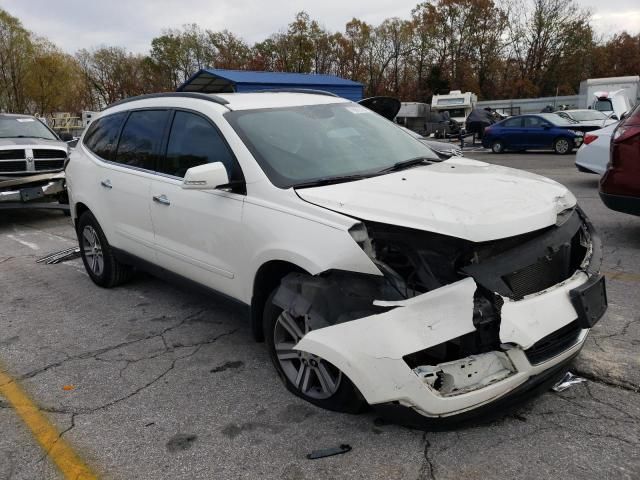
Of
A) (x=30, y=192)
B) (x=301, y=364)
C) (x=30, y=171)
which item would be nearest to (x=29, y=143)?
(x=30, y=171)

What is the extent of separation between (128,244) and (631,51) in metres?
61.2

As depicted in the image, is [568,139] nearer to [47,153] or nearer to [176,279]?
[47,153]

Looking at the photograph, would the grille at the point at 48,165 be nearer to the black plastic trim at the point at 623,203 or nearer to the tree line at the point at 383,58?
the black plastic trim at the point at 623,203

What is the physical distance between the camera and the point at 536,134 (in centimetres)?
1908

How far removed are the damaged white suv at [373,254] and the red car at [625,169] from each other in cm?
256

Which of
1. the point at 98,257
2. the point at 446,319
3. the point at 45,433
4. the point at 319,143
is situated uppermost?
the point at 319,143

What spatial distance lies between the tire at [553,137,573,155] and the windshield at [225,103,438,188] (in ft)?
53.2

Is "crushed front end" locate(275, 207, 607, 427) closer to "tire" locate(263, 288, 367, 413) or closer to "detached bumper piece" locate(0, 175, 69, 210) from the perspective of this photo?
"tire" locate(263, 288, 367, 413)

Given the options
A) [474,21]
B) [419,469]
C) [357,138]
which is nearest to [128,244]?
[357,138]

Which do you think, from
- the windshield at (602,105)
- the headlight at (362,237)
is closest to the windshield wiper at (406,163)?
the headlight at (362,237)

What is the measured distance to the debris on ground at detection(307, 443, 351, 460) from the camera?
8.43 feet

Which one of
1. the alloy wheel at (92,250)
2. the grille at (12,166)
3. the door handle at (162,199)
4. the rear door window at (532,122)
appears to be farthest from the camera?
the rear door window at (532,122)

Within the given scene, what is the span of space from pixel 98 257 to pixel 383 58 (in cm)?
6146

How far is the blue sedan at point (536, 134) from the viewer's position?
1822cm
